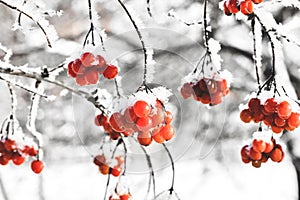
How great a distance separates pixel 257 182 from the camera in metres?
3.41

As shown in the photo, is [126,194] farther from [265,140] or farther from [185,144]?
[265,140]

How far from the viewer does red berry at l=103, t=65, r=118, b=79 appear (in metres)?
0.77

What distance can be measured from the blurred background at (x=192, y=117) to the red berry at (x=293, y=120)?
424 millimetres

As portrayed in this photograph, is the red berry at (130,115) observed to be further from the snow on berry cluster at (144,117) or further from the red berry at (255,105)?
the red berry at (255,105)

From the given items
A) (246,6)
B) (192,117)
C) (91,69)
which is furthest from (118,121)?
(192,117)

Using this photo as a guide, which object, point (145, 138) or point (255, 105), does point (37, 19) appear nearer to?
point (145, 138)

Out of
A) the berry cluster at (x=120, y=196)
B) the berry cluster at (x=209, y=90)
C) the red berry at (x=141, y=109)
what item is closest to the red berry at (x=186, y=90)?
the berry cluster at (x=209, y=90)

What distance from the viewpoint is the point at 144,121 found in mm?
667

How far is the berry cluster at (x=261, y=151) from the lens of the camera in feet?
3.01

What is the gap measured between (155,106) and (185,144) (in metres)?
0.40

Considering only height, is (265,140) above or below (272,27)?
below

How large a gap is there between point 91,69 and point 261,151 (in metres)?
0.38

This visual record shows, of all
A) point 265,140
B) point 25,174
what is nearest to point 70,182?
point 25,174

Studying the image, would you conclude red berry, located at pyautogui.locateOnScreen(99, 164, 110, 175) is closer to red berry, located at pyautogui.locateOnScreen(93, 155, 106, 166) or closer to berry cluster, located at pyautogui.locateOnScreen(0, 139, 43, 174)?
red berry, located at pyautogui.locateOnScreen(93, 155, 106, 166)
